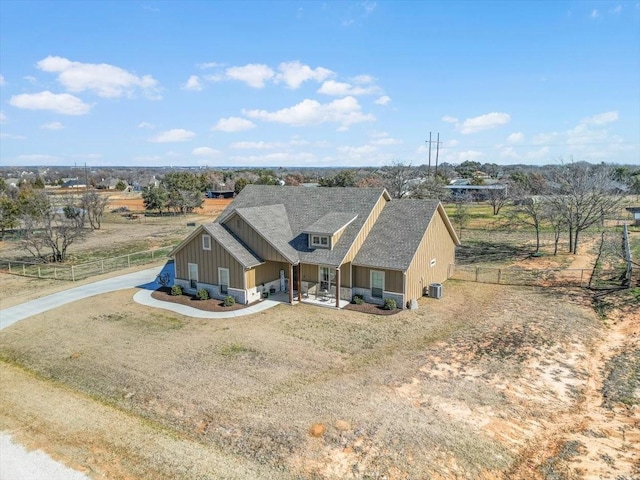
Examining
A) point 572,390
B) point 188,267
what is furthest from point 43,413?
point 572,390

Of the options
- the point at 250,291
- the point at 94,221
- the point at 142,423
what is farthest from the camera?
the point at 94,221

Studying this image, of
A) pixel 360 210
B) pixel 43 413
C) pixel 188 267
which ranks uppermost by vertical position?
pixel 360 210

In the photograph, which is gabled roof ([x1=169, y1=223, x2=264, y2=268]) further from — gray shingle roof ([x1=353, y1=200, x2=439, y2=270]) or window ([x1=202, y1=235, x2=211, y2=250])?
gray shingle roof ([x1=353, y1=200, x2=439, y2=270])

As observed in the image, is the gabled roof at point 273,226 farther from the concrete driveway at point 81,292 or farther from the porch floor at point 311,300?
the concrete driveway at point 81,292

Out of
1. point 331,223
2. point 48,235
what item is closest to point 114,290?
point 48,235

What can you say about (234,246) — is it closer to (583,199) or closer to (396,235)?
(396,235)

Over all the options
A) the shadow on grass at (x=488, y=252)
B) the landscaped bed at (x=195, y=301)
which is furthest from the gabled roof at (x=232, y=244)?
the shadow on grass at (x=488, y=252)

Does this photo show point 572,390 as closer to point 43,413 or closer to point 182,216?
point 43,413
